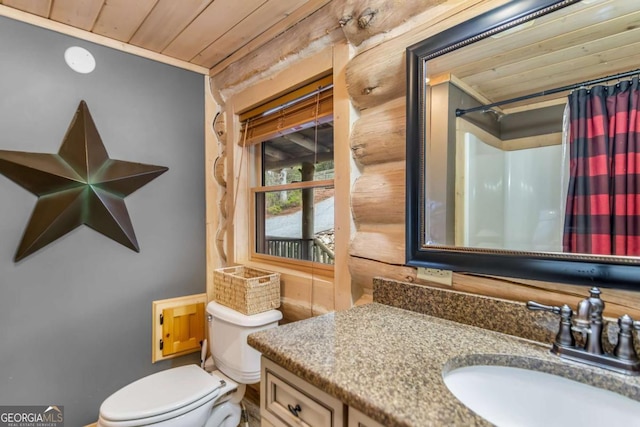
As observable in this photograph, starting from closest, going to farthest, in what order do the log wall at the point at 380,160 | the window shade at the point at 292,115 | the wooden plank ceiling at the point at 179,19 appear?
1. the log wall at the point at 380,160
2. the wooden plank ceiling at the point at 179,19
3. the window shade at the point at 292,115

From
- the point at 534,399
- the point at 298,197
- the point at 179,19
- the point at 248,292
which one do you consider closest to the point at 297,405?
the point at 534,399

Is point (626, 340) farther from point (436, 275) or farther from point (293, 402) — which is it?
point (293, 402)

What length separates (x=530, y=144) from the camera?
932 mm

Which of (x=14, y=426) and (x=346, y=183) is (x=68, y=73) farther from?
(x=14, y=426)

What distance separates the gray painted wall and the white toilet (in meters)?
0.44

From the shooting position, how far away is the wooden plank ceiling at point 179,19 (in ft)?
5.03

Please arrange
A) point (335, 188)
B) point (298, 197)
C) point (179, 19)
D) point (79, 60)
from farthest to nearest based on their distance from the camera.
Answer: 1. point (298, 197)
2. point (79, 60)
3. point (179, 19)
4. point (335, 188)

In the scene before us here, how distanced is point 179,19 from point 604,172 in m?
1.87

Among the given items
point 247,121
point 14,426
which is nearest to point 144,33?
point 247,121

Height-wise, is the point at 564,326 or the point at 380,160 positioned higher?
the point at 380,160

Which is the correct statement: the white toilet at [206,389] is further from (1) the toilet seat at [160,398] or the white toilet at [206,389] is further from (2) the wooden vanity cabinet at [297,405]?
(2) the wooden vanity cabinet at [297,405]

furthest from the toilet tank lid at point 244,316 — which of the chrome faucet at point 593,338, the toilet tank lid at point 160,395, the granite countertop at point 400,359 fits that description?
the chrome faucet at point 593,338

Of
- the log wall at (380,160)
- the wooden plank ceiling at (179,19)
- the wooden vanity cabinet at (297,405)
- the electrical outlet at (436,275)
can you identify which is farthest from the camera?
the wooden plank ceiling at (179,19)

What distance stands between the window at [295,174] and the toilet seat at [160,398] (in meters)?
0.80
